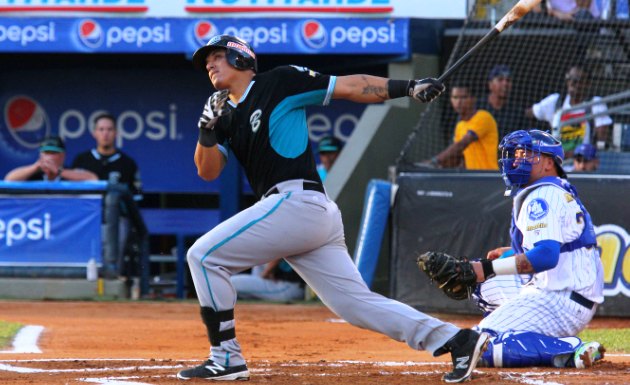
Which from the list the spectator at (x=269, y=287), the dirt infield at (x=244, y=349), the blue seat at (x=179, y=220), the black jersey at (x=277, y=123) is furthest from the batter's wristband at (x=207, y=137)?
the blue seat at (x=179, y=220)

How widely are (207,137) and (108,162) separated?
6760 mm

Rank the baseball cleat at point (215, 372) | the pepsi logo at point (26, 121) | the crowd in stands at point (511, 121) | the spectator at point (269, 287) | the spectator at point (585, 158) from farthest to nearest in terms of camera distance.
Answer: the pepsi logo at point (26, 121) → the spectator at point (269, 287) → the crowd in stands at point (511, 121) → the spectator at point (585, 158) → the baseball cleat at point (215, 372)

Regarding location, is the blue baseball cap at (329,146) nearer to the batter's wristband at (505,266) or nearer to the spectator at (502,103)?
the spectator at (502,103)

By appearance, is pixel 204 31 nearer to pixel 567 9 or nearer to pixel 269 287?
pixel 269 287

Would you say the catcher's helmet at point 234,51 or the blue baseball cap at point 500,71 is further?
the blue baseball cap at point 500,71

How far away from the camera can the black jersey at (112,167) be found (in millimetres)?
11977

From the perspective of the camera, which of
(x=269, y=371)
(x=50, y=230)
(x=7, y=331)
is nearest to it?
(x=269, y=371)

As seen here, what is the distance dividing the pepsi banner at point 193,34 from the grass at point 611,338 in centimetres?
439

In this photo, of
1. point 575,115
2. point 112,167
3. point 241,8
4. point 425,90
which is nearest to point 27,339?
point 425,90

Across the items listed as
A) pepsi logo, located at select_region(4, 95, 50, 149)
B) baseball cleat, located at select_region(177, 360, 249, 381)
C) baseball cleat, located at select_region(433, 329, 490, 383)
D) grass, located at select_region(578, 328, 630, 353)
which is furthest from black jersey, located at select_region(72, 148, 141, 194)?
baseball cleat, located at select_region(433, 329, 490, 383)

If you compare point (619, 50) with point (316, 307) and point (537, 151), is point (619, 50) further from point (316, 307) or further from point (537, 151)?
point (537, 151)

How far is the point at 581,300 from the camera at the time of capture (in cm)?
618

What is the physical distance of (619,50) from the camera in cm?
1298

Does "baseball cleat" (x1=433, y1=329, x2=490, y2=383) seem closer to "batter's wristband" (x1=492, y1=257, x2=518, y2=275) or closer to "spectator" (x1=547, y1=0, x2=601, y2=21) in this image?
"batter's wristband" (x1=492, y1=257, x2=518, y2=275)
